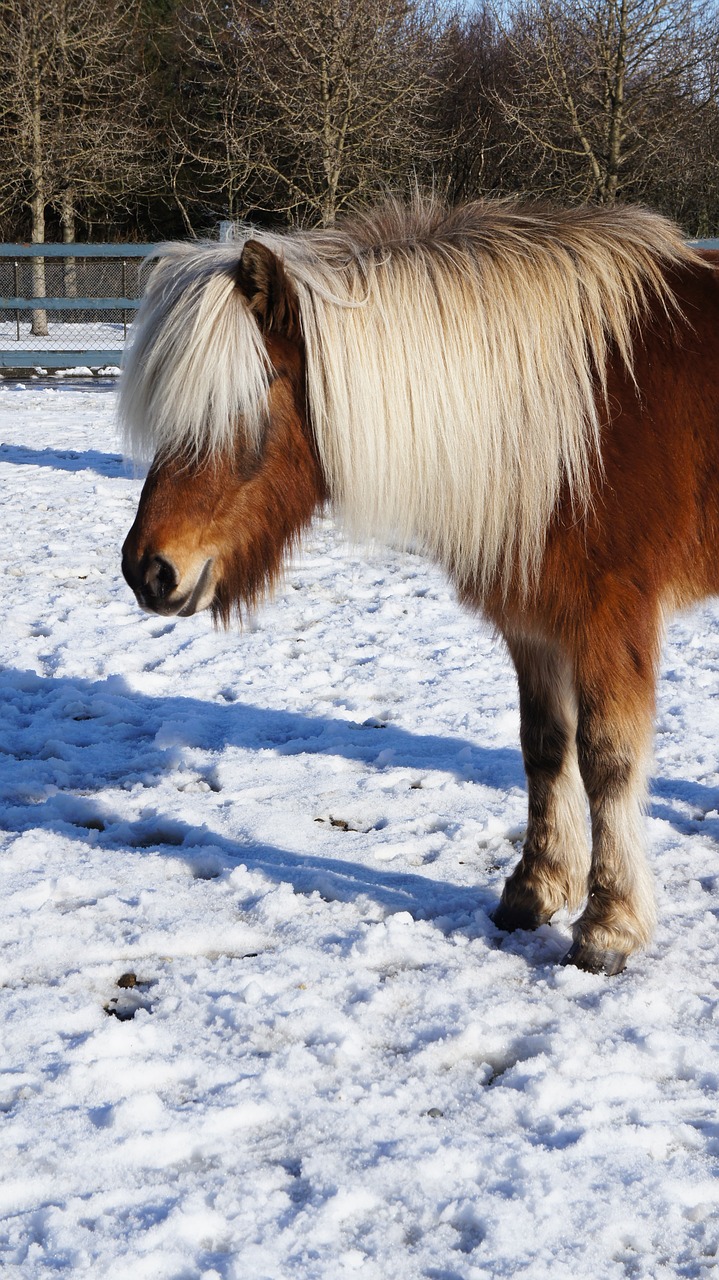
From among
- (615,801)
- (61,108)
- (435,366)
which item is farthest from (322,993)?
(61,108)

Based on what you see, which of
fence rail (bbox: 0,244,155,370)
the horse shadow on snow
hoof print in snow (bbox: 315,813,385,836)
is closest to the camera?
the horse shadow on snow

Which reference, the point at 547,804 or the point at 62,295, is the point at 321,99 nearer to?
the point at 62,295

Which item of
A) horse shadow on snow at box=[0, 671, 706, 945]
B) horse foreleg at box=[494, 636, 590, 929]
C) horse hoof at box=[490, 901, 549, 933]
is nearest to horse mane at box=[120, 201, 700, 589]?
horse foreleg at box=[494, 636, 590, 929]

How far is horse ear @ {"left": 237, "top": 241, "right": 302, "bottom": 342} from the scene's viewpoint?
2.19m

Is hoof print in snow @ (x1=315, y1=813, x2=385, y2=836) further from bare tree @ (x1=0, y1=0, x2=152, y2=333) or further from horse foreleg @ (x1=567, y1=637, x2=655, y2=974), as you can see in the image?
bare tree @ (x1=0, y1=0, x2=152, y2=333)


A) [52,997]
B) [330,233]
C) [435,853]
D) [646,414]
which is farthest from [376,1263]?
[330,233]

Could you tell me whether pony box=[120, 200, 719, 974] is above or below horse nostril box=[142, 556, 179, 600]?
above

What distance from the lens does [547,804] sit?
113 inches

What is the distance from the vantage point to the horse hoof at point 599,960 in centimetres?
254

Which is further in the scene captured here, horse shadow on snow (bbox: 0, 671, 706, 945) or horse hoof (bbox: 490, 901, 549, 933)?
horse shadow on snow (bbox: 0, 671, 706, 945)

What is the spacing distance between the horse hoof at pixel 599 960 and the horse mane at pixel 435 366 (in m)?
0.90

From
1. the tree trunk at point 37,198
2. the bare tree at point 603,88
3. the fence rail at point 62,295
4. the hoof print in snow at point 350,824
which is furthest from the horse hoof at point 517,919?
the tree trunk at point 37,198

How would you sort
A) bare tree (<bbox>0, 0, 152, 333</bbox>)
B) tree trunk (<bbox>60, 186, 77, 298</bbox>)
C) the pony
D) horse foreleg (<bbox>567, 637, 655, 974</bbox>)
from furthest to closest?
bare tree (<bbox>0, 0, 152, 333</bbox>)
tree trunk (<bbox>60, 186, 77, 298</bbox>)
horse foreleg (<bbox>567, 637, 655, 974</bbox>)
the pony

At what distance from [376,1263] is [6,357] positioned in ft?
47.0
